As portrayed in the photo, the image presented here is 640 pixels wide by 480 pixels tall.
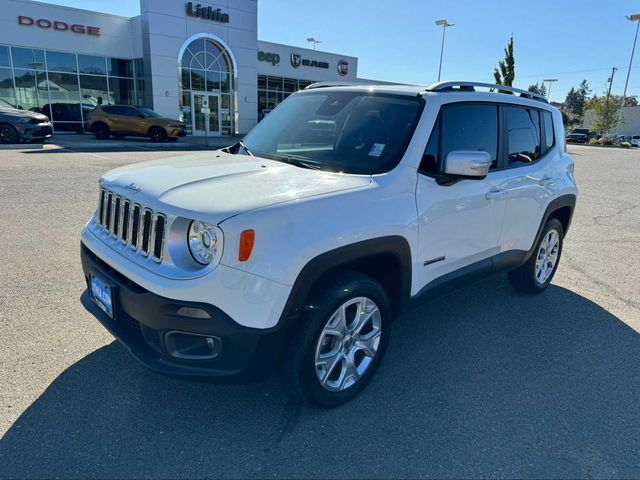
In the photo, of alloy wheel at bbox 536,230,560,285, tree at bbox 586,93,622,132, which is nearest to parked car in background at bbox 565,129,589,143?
tree at bbox 586,93,622,132

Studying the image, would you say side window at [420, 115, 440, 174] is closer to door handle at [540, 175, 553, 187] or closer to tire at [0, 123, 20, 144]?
door handle at [540, 175, 553, 187]

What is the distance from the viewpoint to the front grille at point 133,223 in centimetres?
243

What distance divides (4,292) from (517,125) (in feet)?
15.4

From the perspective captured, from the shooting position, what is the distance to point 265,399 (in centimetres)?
281

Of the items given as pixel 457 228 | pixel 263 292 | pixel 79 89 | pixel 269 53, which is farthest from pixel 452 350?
pixel 269 53

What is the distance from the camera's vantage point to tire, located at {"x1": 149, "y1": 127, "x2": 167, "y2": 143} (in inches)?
819

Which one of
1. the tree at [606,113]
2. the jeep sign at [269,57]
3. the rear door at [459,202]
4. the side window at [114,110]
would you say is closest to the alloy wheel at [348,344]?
the rear door at [459,202]

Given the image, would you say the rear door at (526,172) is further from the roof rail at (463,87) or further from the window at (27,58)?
the window at (27,58)

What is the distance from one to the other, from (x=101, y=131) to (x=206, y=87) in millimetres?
7901

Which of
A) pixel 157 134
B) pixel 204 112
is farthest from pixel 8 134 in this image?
pixel 204 112

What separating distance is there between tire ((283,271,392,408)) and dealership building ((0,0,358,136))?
2338cm

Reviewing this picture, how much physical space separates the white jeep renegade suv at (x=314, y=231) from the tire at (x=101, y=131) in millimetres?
19553

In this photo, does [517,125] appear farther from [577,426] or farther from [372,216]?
[577,426]

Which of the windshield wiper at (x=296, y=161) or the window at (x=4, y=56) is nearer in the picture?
the windshield wiper at (x=296, y=161)
